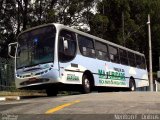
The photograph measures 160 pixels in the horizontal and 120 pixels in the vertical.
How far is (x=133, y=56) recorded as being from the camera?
29531 millimetres

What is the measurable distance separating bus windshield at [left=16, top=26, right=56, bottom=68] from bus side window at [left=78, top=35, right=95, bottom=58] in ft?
6.88

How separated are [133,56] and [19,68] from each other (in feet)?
40.5

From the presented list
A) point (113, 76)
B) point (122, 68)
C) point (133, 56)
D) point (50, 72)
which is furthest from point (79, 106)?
point (133, 56)

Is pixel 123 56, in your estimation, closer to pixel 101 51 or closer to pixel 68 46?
pixel 101 51

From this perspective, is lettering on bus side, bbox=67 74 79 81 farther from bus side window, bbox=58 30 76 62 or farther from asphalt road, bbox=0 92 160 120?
asphalt road, bbox=0 92 160 120

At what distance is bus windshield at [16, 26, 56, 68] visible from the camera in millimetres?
18297

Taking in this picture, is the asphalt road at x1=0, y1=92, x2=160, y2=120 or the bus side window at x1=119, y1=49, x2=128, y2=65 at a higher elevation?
the bus side window at x1=119, y1=49, x2=128, y2=65

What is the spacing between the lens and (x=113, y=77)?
2409 centimetres

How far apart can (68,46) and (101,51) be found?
4.29 meters

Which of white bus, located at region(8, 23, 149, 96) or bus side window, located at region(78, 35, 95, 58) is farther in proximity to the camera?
bus side window, located at region(78, 35, 95, 58)

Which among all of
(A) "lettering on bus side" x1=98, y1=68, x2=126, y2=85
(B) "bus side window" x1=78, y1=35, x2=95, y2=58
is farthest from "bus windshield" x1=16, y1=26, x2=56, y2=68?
(A) "lettering on bus side" x1=98, y1=68, x2=126, y2=85

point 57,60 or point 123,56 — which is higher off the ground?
point 123,56

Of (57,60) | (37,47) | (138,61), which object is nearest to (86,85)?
(57,60)

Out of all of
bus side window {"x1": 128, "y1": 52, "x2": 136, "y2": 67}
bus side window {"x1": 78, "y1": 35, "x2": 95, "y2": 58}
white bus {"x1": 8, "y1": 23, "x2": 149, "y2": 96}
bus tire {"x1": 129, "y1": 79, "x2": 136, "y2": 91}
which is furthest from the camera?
bus side window {"x1": 128, "y1": 52, "x2": 136, "y2": 67}
